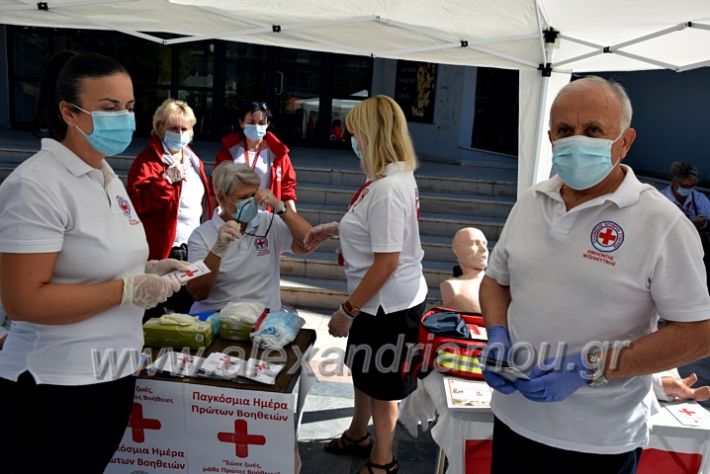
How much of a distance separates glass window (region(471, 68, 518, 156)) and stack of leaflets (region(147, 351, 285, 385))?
859cm

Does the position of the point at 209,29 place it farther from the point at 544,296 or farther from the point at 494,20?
the point at 544,296

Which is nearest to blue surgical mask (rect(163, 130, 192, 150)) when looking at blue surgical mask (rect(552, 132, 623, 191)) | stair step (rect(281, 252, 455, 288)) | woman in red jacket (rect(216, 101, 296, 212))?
woman in red jacket (rect(216, 101, 296, 212))

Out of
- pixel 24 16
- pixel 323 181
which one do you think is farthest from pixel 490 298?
pixel 323 181

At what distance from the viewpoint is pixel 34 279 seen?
1.55 m

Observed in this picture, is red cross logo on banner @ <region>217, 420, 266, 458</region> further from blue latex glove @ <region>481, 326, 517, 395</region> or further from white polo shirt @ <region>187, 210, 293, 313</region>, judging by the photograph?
blue latex glove @ <region>481, 326, 517, 395</region>

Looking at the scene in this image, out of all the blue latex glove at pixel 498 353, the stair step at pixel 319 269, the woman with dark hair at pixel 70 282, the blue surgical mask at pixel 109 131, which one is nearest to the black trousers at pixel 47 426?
the woman with dark hair at pixel 70 282

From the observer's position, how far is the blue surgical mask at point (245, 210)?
9.32 ft

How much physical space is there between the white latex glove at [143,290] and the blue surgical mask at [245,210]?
1059 mm

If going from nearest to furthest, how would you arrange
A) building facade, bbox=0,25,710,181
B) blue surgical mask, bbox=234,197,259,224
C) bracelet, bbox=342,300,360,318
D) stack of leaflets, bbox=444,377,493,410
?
stack of leaflets, bbox=444,377,493,410 → bracelet, bbox=342,300,360,318 → blue surgical mask, bbox=234,197,259,224 → building facade, bbox=0,25,710,181

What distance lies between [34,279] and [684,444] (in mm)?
2282

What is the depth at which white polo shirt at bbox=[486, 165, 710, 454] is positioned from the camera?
1507 mm

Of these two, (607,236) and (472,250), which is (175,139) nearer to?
(472,250)

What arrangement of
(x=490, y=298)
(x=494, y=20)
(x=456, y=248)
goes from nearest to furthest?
(x=490, y=298), (x=456, y=248), (x=494, y=20)

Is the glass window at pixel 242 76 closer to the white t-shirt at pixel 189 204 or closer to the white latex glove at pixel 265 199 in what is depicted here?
the white t-shirt at pixel 189 204
